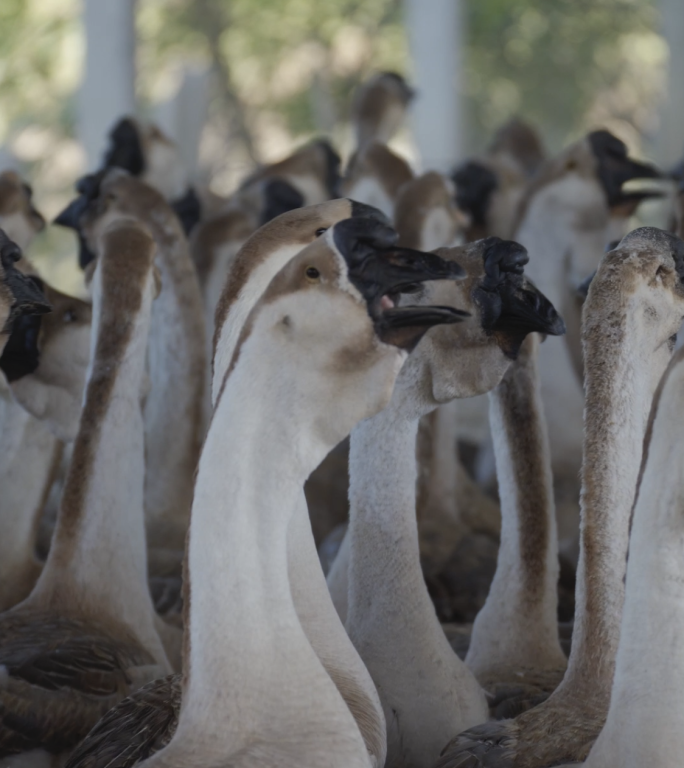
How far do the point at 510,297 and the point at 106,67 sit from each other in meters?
7.52

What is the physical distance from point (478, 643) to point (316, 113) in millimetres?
17031

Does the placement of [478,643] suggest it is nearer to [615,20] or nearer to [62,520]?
[62,520]

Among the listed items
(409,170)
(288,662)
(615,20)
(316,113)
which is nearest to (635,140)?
(615,20)

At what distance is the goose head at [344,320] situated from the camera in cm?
249

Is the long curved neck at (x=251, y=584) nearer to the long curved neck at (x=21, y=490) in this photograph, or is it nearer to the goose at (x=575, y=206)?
the long curved neck at (x=21, y=490)

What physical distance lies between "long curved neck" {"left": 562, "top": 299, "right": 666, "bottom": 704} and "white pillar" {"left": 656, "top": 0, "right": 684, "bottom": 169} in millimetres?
7738

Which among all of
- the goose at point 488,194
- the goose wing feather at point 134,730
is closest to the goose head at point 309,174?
the goose at point 488,194

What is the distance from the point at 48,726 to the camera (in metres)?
3.51

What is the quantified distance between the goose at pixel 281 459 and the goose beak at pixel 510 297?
2.47 ft

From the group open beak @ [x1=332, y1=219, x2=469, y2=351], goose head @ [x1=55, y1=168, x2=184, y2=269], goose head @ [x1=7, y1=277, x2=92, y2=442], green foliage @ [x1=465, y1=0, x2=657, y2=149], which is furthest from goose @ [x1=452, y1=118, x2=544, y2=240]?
green foliage @ [x1=465, y1=0, x2=657, y2=149]

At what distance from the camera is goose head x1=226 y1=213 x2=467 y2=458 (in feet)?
8.16

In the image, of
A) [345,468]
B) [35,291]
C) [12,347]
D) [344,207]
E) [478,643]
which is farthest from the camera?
[345,468]

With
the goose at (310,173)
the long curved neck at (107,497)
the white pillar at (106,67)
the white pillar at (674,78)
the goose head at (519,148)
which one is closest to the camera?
the long curved neck at (107,497)

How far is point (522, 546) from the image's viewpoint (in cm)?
388
